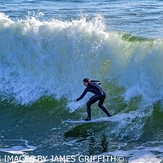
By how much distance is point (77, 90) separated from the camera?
53.8 feet

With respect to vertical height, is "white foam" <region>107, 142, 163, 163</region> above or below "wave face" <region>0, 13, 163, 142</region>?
below

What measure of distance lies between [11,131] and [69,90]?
334cm

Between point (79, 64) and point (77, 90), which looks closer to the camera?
point (77, 90)

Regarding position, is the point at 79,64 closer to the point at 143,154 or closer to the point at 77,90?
the point at 77,90

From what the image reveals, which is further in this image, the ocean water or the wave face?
the wave face

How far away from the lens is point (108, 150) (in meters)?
12.2

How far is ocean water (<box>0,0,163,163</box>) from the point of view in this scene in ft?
40.7

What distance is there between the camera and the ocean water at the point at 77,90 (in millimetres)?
12398

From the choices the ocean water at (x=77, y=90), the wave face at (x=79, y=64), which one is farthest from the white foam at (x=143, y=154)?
the wave face at (x=79, y=64)

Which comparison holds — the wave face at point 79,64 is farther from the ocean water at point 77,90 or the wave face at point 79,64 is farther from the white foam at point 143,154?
the white foam at point 143,154

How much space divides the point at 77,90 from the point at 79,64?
3.55ft

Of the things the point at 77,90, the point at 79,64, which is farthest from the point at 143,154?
the point at 79,64

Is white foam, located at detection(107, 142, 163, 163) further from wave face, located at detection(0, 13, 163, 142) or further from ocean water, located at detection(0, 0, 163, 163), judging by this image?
wave face, located at detection(0, 13, 163, 142)

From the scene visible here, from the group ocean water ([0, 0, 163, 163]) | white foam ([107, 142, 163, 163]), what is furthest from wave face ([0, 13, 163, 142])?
white foam ([107, 142, 163, 163])
